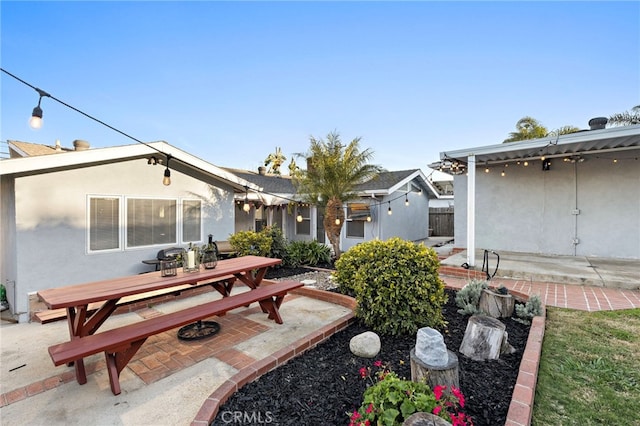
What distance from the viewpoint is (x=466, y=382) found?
2.56 metres

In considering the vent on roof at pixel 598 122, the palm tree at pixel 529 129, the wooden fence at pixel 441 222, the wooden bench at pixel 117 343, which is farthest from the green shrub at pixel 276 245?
the palm tree at pixel 529 129

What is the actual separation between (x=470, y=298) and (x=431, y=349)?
2.56 meters

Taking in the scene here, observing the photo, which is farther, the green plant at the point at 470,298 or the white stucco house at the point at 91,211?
the white stucco house at the point at 91,211

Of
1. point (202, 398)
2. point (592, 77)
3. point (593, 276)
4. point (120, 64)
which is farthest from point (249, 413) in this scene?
point (592, 77)

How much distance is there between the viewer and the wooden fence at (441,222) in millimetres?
17766

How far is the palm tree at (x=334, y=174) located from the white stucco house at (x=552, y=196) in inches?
104

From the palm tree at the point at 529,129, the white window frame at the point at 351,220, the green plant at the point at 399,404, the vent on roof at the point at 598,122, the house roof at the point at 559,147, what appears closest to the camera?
the green plant at the point at 399,404

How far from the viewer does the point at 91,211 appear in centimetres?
583

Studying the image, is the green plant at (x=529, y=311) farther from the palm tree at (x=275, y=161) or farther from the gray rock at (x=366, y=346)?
the palm tree at (x=275, y=161)

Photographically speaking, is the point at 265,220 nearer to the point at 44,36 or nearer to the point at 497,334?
the point at 44,36

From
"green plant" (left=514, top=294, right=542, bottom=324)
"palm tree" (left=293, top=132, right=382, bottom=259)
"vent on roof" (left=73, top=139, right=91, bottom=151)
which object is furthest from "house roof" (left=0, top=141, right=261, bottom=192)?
"green plant" (left=514, top=294, right=542, bottom=324)

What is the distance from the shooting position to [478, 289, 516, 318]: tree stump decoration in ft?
13.5

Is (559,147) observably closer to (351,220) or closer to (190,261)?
(351,220)

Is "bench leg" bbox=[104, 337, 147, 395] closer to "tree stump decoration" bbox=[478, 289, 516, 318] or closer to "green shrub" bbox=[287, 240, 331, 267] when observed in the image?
"tree stump decoration" bbox=[478, 289, 516, 318]
